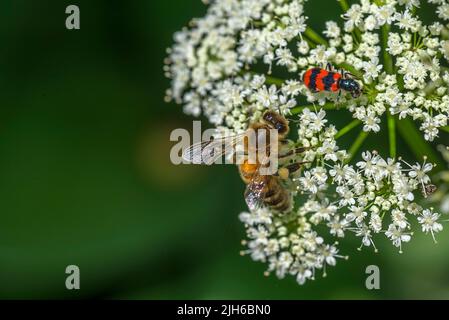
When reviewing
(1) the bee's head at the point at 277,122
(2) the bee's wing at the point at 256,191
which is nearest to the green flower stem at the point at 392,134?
(1) the bee's head at the point at 277,122

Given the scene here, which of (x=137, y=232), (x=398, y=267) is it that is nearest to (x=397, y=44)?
(x=398, y=267)

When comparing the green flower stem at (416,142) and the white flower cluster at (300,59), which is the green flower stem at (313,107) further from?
the green flower stem at (416,142)

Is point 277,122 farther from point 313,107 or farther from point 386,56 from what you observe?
point 386,56

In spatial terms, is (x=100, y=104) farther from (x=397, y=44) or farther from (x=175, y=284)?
(x=397, y=44)

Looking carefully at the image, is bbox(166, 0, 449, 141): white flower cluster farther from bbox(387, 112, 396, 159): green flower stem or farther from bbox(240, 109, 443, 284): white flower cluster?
bbox(240, 109, 443, 284): white flower cluster

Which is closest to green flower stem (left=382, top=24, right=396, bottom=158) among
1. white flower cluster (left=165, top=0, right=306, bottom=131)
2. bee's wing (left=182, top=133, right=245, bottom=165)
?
white flower cluster (left=165, top=0, right=306, bottom=131)

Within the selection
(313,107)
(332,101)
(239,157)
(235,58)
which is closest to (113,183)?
(239,157)
